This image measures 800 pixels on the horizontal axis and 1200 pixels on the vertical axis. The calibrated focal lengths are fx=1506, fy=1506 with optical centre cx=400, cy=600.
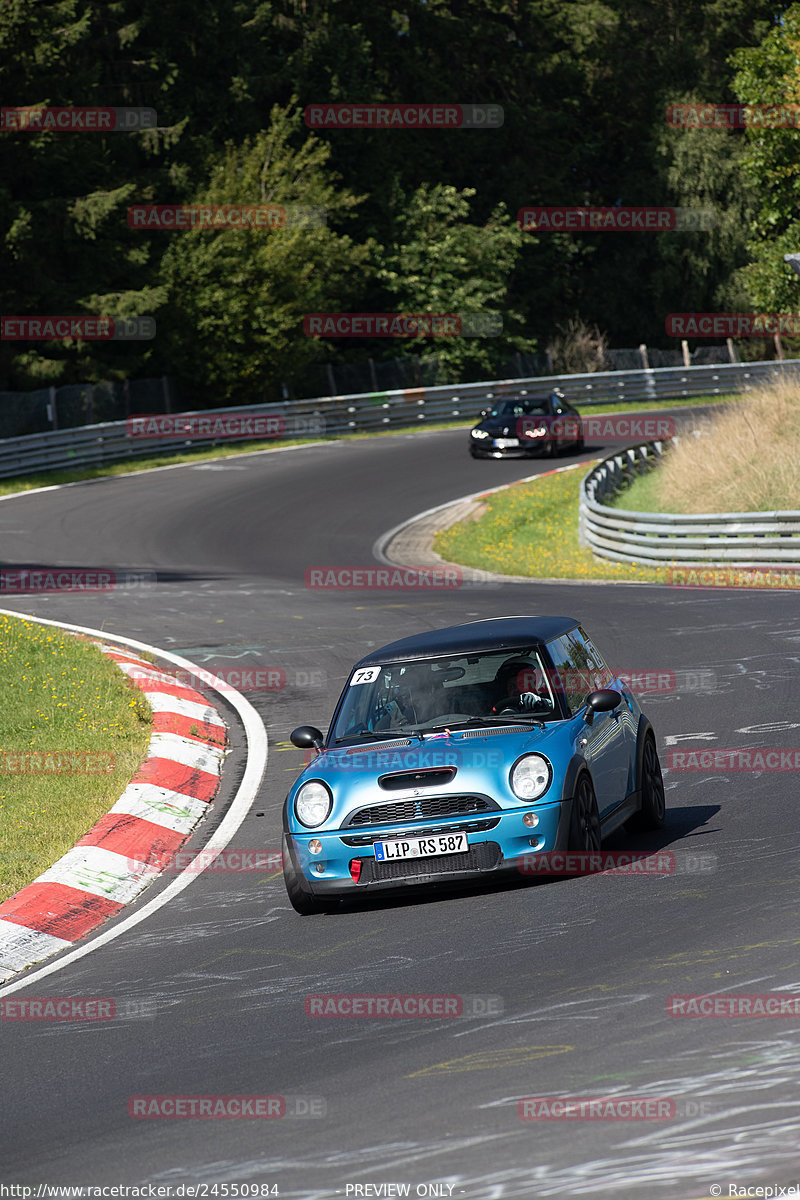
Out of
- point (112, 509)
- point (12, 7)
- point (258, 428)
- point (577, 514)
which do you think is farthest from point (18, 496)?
point (12, 7)

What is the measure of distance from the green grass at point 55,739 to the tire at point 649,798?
3.79 metres

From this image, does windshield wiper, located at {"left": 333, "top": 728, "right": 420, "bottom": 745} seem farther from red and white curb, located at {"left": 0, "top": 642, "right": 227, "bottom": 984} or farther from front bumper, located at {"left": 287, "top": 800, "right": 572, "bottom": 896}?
red and white curb, located at {"left": 0, "top": 642, "right": 227, "bottom": 984}

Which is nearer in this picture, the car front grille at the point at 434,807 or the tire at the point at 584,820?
the car front grille at the point at 434,807

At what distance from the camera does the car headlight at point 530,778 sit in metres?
8.29

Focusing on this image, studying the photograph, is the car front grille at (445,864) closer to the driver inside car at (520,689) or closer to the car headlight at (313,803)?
the car headlight at (313,803)

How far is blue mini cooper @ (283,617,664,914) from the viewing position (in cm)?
828

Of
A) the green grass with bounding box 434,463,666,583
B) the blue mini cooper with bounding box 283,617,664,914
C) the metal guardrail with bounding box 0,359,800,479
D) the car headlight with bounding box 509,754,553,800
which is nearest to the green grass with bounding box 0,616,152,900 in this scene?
the blue mini cooper with bounding box 283,617,664,914

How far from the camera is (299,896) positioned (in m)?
8.50

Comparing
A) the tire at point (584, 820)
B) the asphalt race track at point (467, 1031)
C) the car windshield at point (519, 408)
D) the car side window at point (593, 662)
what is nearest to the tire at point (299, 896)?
the asphalt race track at point (467, 1031)

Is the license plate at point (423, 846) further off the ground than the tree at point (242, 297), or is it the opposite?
the tree at point (242, 297)

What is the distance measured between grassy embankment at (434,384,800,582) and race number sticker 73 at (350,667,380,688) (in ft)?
49.9

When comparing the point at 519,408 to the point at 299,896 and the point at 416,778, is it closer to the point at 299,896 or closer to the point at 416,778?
the point at 416,778

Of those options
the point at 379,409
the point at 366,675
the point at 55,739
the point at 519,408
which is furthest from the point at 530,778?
the point at 379,409

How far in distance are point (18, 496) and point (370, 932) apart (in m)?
29.7
